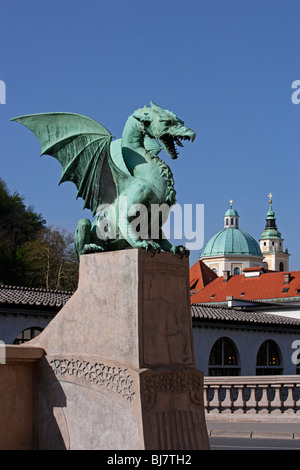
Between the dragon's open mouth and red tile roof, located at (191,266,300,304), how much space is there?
68634mm

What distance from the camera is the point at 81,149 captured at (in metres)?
9.52

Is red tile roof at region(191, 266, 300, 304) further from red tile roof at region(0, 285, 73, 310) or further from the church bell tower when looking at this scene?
the church bell tower

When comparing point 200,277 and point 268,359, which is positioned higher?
point 200,277

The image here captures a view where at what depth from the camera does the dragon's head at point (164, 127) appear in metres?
8.87

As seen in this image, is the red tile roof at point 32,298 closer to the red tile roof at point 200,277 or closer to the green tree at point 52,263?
the green tree at point 52,263

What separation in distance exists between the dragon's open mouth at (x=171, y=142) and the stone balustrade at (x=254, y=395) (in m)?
8.63

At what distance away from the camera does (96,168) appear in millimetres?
9258

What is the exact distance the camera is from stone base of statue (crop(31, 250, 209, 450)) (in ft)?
24.8

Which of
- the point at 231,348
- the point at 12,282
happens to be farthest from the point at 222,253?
the point at 231,348

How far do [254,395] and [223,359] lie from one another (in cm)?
2419

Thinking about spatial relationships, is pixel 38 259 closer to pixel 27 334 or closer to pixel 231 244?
pixel 27 334

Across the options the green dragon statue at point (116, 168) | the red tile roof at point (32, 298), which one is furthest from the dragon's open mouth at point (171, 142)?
the red tile roof at point (32, 298)

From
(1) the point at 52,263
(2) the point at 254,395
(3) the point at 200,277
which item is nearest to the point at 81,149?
(2) the point at 254,395

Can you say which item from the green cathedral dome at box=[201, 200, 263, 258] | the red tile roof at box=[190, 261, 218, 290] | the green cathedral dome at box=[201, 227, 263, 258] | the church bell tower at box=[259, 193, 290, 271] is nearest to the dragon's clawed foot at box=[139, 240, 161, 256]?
the red tile roof at box=[190, 261, 218, 290]
